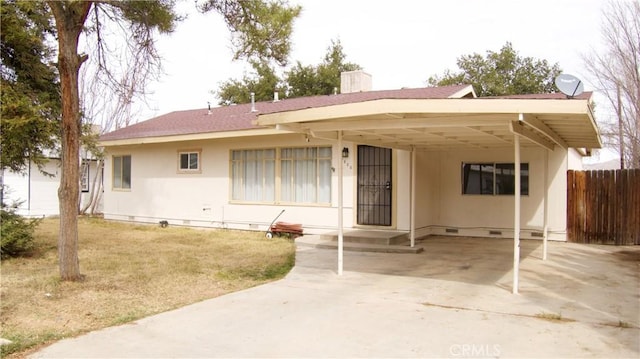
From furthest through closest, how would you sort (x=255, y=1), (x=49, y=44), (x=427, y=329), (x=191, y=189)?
(x=191, y=189)
(x=49, y=44)
(x=255, y=1)
(x=427, y=329)

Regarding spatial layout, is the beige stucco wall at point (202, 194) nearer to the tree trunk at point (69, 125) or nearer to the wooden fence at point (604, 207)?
the wooden fence at point (604, 207)

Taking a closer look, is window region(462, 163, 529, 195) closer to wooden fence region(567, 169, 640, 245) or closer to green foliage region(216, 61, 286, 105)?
wooden fence region(567, 169, 640, 245)

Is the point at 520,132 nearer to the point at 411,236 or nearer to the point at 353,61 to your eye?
the point at 411,236

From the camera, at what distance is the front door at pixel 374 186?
12031mm

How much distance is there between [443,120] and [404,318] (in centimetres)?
263

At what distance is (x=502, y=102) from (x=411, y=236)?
499cm

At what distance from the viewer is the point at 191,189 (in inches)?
A: 594

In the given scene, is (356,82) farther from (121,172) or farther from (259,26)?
(259,26)

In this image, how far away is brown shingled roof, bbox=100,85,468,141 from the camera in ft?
44.3

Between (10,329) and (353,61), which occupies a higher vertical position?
(353,61)

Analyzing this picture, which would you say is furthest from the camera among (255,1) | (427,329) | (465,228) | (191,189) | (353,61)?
(353,61)

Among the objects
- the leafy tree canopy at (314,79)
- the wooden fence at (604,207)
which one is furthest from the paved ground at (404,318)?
the leafy tree canopy at (314,79)

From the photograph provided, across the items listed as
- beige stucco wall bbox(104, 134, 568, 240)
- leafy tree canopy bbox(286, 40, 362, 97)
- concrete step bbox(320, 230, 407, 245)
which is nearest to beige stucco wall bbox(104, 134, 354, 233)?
beige stucco wall bbox(104, 134, 568, 240)

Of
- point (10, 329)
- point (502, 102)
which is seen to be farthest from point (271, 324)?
point (502, 102)
